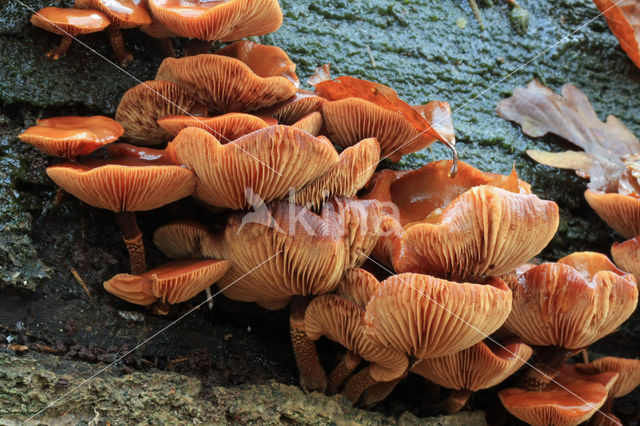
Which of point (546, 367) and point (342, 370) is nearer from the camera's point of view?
point (342, 370)

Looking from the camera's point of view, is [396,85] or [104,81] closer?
[104,81]

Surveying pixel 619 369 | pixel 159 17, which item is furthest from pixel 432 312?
pixel 159 17

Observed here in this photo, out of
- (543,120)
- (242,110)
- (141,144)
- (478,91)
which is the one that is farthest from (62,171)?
(543,120)

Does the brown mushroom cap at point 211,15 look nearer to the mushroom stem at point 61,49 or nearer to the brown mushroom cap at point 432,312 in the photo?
the mushroom stem at point 61,49

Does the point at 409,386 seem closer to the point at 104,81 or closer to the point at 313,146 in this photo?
the point at 313,146

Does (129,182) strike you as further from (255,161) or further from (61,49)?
(61,49)

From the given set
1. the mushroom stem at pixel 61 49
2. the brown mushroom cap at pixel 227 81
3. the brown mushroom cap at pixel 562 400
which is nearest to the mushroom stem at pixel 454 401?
the brown mushroom cap at pixel 562 400
